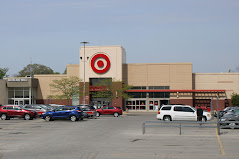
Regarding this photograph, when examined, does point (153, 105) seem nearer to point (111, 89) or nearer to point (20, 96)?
point (111, 89)

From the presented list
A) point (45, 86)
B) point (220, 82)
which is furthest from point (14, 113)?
point (220, 82)

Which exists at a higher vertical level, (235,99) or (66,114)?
(235,99)

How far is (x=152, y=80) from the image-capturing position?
71625mm

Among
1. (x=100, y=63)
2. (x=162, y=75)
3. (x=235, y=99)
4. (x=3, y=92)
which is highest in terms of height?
(x=100, y=63)

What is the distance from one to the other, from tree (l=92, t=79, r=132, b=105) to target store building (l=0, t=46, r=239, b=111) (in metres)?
1.24

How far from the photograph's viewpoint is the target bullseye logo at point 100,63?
70.9 m

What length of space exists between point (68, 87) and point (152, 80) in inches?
646

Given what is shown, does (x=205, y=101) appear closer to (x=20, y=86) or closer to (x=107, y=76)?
(x=107, y=76)

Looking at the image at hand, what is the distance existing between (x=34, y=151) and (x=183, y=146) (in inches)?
275

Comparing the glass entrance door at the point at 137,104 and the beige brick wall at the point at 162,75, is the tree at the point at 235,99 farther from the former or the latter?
the glass entrance door at the point at 137,104

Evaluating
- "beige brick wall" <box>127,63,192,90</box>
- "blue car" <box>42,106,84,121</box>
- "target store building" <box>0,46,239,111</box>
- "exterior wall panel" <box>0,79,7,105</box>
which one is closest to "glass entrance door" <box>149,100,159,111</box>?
"target store building" <box>0,46,239,111</box>

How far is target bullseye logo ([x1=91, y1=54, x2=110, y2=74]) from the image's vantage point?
70875 millimetres

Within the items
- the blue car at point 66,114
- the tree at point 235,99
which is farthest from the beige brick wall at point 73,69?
the blue car at point 66,114

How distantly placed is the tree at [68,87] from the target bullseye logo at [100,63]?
4085 mm
